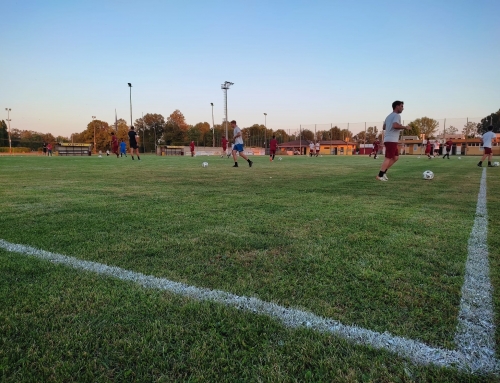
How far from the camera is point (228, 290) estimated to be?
1876 millimetres

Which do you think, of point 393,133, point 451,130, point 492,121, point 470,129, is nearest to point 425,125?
point 492,121

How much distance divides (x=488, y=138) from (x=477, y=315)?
14876mm

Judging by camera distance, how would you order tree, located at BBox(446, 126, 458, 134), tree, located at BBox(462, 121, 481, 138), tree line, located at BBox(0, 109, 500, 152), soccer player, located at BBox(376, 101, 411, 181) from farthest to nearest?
tree line, located at BBox(0, 109, 500, 152) < tree, located at BBox(462, 121, 481, 138) < tree, located at BBox(446, 126, 458, 134) < soccer player, located at BBox(376, 101, 411, 181)

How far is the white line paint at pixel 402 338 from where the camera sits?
4.25 feet

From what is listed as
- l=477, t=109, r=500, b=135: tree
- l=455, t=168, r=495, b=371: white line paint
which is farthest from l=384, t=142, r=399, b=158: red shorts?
l=477, t=109, r=500, b=135: tree

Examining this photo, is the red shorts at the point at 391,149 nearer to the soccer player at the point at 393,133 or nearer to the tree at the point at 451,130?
the soccer player at the point at 393,133

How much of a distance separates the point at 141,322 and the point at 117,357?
25cm

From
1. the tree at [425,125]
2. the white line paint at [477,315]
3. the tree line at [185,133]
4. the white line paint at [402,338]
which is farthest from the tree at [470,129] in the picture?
the white line paint at [402,338]

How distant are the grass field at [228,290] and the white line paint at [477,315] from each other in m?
0.04

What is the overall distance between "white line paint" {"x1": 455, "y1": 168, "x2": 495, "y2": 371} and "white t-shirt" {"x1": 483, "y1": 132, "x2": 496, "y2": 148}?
13.4 metres

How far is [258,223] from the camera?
3498 mm

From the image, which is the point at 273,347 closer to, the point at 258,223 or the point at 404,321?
the point at 404,321

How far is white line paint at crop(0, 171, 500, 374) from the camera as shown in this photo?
4.25 ft

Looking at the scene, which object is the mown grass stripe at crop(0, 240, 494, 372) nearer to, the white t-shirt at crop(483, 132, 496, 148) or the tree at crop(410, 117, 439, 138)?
the white t-shirt at crop(483, 132, 496, 148)
